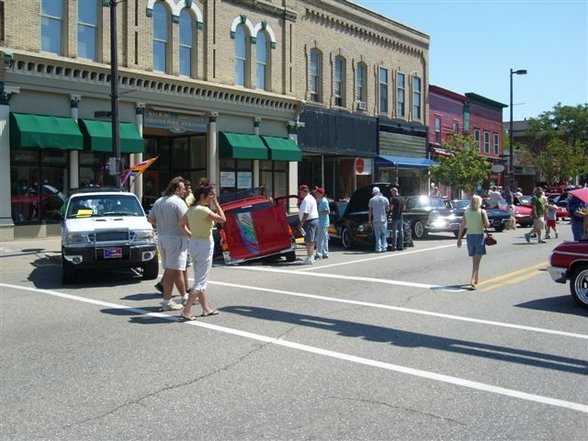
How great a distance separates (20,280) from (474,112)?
39376 mm

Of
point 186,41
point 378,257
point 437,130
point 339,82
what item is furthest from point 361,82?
point 378,257

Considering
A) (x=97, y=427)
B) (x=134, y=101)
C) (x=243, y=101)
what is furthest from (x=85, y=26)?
(x=97, y=427)

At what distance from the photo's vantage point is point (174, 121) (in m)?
23.9

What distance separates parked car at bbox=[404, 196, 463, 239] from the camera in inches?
830

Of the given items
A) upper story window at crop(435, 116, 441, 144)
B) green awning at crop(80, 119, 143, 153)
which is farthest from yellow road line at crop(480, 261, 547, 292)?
upper story window at crop(435, 116, 441, 144)

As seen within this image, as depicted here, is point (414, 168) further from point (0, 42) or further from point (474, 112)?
point (0, 42)

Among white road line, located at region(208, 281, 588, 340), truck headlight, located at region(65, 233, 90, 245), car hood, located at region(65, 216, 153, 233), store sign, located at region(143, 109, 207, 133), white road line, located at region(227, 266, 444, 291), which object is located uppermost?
store sign, located at region(143, 109, 207, 133)

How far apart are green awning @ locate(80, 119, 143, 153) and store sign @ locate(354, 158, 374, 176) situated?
13993 millimetres

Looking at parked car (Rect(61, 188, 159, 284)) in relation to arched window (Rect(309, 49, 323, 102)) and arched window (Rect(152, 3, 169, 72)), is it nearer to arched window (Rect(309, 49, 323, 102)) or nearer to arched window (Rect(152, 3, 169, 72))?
arched window (Rect(152, 3, 169, 72))

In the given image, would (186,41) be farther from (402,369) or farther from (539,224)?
(402,369)

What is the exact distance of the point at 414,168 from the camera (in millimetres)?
36562

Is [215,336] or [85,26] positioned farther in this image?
[85,26]

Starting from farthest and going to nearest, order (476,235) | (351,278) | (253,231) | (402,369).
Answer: (253,231)
(351,278)
(476,235)
(402,369)

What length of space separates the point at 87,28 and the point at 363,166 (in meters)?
16.6
